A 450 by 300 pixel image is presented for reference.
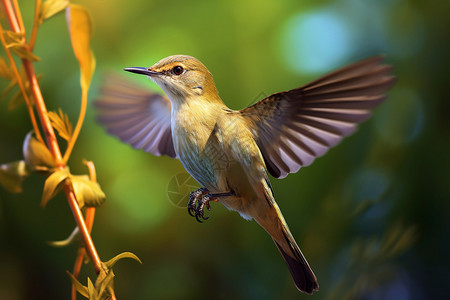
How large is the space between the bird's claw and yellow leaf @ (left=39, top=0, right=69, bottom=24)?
0.34 ft

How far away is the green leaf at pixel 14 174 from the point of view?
7.4 inches

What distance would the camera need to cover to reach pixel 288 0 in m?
0.53

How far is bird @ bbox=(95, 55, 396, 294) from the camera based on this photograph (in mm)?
208

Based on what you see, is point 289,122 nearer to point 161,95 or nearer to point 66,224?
point 161,95

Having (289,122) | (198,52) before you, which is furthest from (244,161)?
(198,52)

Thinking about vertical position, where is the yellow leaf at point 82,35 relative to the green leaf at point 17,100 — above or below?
above

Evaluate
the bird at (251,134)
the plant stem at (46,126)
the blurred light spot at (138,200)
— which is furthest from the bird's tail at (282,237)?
the blurred light spot at (138,200)

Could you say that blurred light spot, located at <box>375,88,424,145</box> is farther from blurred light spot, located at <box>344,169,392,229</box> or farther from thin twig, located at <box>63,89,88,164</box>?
thin twig, located at <box>63,89,88,164</box>

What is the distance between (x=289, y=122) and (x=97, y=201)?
0.11m

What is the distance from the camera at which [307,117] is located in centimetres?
23

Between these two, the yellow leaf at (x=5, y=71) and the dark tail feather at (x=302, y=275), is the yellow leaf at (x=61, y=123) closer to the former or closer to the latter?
the yellow leaf at (x=5, y=71)

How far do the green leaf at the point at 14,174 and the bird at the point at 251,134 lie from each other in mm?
66

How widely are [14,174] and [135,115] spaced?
102 millimetres

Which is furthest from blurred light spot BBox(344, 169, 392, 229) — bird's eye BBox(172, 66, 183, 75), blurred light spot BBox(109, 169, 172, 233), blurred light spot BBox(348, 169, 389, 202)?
bird's eye BBox(172, 66, 183, 75)
